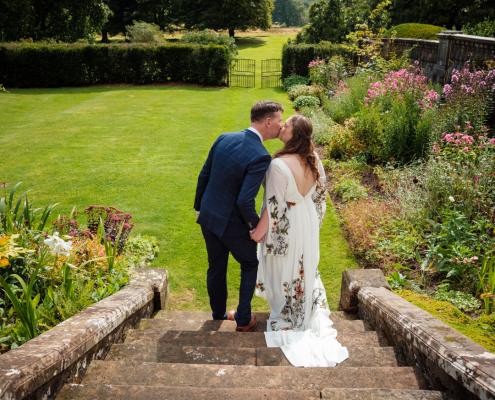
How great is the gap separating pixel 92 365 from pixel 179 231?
3.68 m

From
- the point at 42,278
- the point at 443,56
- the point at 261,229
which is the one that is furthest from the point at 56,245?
the point at 443,56

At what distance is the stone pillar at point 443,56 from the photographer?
9477 mm

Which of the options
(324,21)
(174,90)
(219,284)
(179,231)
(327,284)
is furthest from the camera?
(324,21)

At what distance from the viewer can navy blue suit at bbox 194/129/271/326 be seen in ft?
9.91

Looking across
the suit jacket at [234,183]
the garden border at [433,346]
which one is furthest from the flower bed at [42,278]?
the garden border at [433,346]

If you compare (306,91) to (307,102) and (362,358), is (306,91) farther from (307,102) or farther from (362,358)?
(362,358)

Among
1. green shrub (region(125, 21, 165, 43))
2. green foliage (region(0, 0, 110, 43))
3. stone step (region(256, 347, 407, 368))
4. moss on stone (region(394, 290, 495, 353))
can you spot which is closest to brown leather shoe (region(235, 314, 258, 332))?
stone step (region(256, 347, 407, 368))

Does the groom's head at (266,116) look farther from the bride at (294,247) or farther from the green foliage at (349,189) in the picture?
the green foliage at (349,189)

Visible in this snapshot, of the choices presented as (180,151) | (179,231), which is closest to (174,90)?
(180,151)

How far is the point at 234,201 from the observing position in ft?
10.3

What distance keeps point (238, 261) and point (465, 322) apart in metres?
1.89

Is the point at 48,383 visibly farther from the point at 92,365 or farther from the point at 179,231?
the point at 179,231

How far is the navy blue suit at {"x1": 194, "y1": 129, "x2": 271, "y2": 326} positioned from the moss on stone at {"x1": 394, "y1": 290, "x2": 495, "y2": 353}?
151 centimetres

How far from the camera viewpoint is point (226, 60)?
1886 centimetres
